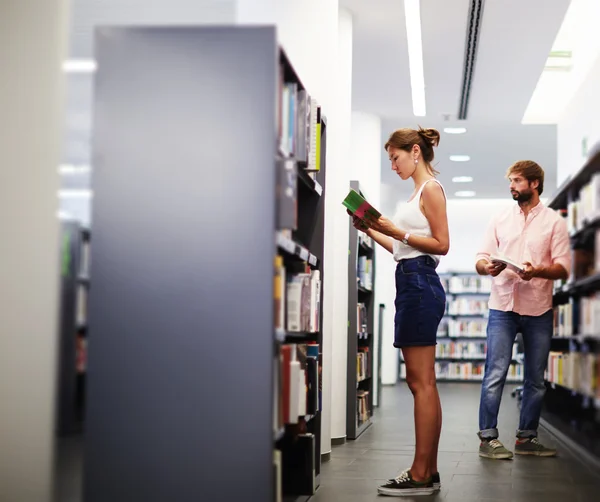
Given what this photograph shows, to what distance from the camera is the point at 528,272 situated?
4.31 meters

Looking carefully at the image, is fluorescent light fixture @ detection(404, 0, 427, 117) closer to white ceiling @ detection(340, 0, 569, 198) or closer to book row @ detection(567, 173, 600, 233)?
white ceiling @ detection(340, 0, 569, 198)

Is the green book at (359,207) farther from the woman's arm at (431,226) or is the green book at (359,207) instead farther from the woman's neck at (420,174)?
the woman's neck at (420,174)

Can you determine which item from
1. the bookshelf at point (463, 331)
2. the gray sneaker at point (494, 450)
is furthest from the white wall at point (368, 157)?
the bookshelf at point (463, 331)

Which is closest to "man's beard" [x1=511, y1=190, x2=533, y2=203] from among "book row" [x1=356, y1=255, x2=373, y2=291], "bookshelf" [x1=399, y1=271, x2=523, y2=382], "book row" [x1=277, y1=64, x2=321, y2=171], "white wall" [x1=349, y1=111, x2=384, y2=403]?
"book row" [x1=277, y1=64, x2=321, y2=171]

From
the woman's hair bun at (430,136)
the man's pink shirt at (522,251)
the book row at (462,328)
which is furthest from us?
the book row at (462,328)

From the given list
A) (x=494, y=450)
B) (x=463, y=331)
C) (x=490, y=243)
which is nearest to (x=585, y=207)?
(x=490, y=243)

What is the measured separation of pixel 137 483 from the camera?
8.38 feet

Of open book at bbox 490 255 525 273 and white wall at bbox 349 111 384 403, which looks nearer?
open book at bbox 490 255 525 273

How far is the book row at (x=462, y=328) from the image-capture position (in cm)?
1505

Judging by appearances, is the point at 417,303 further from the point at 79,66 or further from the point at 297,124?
the point at 79,66

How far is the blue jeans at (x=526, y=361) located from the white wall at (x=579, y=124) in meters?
1.99

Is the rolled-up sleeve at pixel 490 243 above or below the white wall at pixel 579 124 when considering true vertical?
below

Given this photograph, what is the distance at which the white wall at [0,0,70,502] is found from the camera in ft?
8.71

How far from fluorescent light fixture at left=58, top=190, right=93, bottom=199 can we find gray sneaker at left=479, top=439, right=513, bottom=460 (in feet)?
10.5
